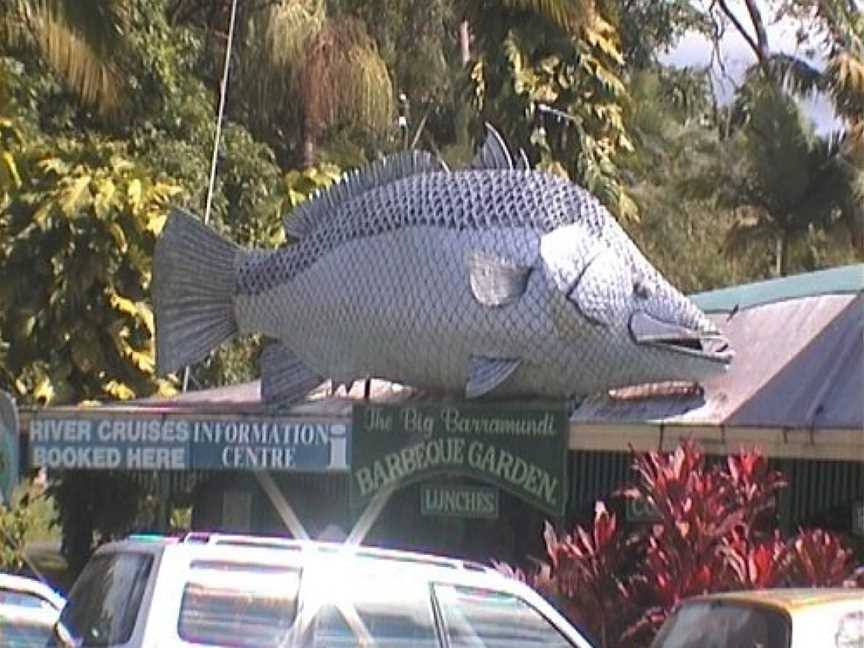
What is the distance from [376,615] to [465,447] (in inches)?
289

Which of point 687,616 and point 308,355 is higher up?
point 308,355

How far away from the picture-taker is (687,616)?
1072cm

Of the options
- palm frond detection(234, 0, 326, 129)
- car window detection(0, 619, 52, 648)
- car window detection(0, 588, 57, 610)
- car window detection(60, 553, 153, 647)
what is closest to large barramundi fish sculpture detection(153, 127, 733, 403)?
car window detection(0, 588, 57, 610)

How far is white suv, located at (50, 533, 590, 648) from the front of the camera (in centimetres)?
934

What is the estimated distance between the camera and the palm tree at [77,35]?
1948 cm

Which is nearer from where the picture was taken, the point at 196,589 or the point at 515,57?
the point at 196,589

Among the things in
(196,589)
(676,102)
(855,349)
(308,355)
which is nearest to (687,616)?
(196,589)

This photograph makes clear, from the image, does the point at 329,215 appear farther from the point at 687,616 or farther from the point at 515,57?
the point at 687,616

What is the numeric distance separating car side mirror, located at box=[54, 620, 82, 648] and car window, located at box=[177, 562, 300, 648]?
61cm

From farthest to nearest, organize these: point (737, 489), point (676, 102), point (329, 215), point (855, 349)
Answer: point (676, 102) < point (329, 215) < point (855, 349) < point (737, 489)

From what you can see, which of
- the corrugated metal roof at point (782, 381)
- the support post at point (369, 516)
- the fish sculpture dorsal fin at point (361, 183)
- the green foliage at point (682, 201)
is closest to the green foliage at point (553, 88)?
the fish sculpture dorsal fin at point (361, 183)

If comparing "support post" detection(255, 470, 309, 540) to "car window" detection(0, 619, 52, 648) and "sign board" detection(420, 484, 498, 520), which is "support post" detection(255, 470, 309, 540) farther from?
"car window" detection(0, 619, 52, 648)

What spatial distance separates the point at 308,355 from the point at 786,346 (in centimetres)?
409

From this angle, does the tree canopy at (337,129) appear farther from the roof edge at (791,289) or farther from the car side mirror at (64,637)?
the car side mirror at (64,637)
